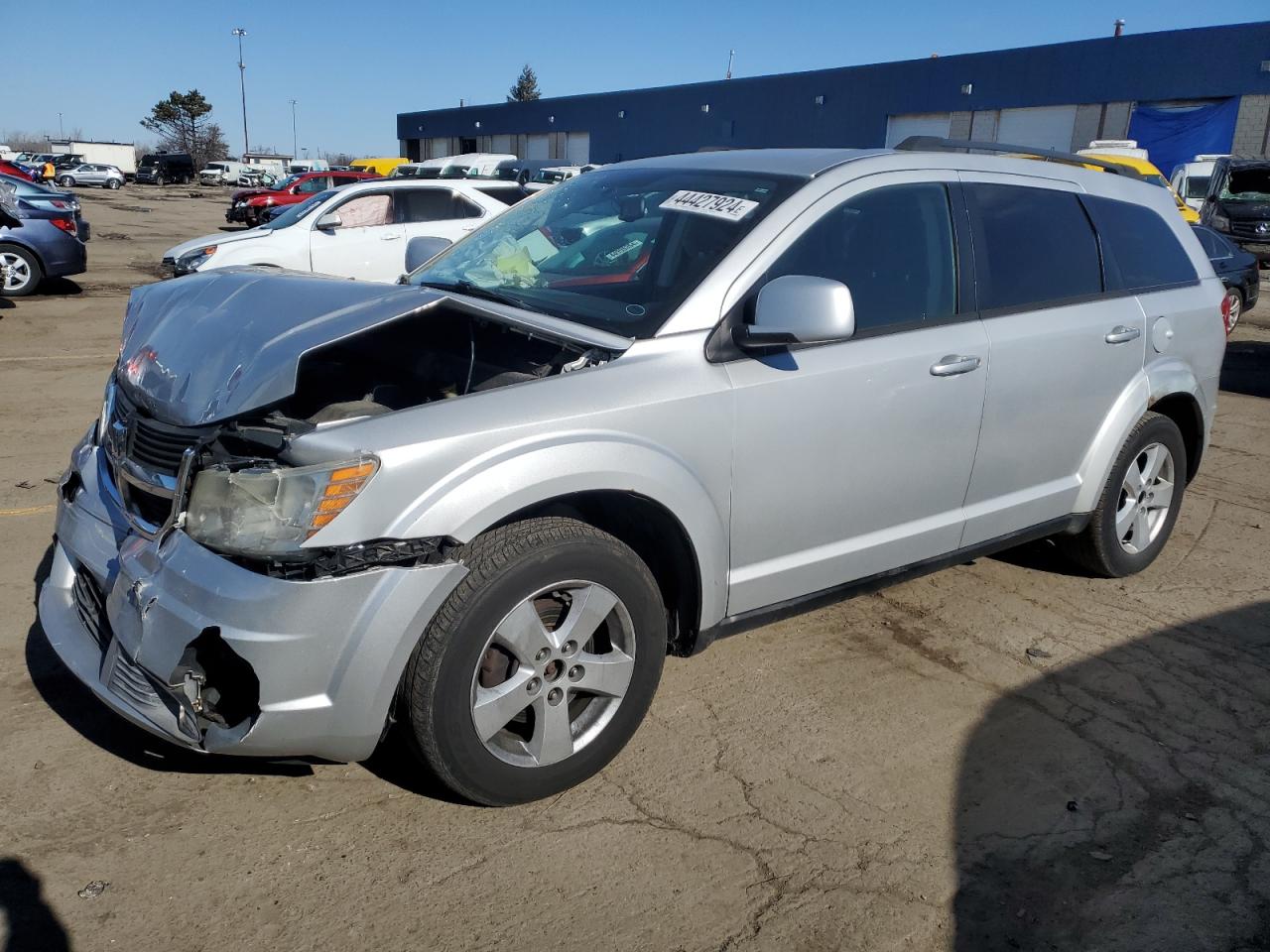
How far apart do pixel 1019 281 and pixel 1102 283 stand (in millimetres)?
616

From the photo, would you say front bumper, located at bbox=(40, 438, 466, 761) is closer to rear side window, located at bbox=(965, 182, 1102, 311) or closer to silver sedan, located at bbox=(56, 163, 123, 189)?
rear side window, located at bbox=(965, 182, 1102, 311)

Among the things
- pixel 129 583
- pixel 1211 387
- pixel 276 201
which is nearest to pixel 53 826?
pixel 129 583

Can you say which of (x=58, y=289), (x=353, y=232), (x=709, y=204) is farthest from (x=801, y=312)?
(x=58, y=289)

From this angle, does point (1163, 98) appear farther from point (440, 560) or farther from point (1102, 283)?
point (440, 560)

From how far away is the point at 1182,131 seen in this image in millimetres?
30297

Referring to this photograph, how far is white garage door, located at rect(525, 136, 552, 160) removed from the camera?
55906 millimetres

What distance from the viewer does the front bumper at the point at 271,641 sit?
2.54 m

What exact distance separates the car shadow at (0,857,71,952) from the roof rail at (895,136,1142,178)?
12.3ft

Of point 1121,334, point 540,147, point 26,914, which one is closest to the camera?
point 26,914

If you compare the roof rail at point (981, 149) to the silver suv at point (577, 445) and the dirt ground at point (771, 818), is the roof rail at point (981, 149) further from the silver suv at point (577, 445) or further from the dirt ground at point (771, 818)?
the dirt ground at point (771, 818)

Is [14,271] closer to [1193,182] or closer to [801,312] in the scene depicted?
[801,312]

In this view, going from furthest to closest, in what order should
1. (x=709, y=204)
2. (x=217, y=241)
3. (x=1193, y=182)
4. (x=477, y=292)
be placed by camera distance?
→ (x=1193, y=182)
(x=217, y=241)
(x=477, y=292)
(x=709, y=204)

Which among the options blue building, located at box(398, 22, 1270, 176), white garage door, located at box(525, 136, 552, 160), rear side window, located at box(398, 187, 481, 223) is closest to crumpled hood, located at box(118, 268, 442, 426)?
rear side window, located at box(398, 187, 481, 223)

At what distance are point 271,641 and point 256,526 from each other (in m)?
0.29
